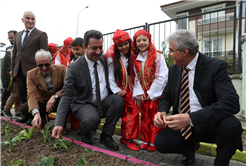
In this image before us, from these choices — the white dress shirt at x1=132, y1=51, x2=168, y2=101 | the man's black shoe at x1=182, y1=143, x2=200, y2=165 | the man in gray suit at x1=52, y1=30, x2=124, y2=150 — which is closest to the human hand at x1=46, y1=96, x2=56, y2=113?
the man in gray suit at x1=52, y1=30, x2=124, y2=150

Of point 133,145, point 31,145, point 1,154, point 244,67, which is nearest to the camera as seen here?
point 1,154

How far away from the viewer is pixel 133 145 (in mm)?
2748

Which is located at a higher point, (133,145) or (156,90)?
(156,90)

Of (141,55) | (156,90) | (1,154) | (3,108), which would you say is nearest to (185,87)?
(156,90)

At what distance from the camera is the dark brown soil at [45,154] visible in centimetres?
187

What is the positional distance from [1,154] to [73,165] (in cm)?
Result: 106

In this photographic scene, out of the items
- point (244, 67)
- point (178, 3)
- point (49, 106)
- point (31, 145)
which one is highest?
point (178, 3)

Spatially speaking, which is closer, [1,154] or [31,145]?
[1,154]

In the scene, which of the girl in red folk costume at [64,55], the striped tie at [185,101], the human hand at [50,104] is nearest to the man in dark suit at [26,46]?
the girl in red folk costume at [64,55]

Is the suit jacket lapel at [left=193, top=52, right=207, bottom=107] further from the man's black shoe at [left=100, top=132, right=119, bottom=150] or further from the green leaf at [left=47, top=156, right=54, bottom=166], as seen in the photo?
the green leaf at [left=47, top=156, right=54, bottom=166]

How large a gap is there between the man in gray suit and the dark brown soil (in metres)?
0.53

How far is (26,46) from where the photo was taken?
161 inches

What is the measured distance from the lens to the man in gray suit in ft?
8.77

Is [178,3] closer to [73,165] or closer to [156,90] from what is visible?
[156,90]
